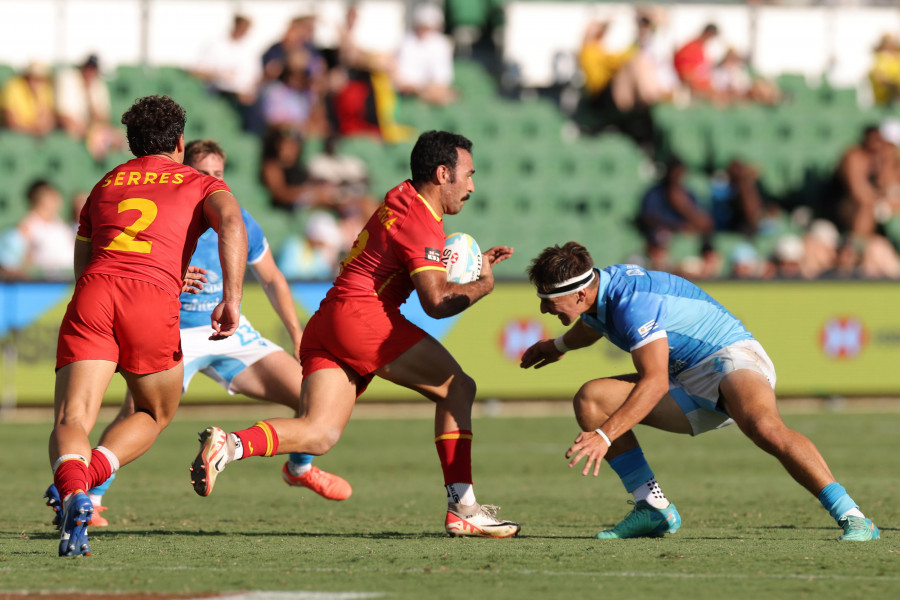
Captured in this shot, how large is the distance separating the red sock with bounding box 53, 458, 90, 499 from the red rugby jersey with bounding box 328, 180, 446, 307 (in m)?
1.71

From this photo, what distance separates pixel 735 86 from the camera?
22.2 m

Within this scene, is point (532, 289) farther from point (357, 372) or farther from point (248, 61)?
point (357, 372)

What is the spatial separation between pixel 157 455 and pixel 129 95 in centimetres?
855

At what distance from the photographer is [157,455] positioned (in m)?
12.0

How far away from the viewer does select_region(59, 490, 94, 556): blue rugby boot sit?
6.02m

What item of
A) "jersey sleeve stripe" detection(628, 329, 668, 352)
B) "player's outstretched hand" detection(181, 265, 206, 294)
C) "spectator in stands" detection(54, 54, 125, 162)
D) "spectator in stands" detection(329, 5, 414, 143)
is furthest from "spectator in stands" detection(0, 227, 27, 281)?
"jersey sleeve stripe" detection(628, 329, 668, 352)

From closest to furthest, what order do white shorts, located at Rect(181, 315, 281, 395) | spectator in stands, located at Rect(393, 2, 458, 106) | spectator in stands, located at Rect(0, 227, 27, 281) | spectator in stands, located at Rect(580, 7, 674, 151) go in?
white shorts, located at Rect(181, 315, 281, 395), spectator in stands, located at Rect(0, 227, 27, 281), spectator in stands, located at Rect(393, 2, 458, 106), spectator in stands, located at Rect(580, 7, 674, 151)

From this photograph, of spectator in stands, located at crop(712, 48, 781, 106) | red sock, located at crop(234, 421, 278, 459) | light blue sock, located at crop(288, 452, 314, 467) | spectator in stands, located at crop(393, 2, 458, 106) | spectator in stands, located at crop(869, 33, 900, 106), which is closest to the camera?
red sock, located at crop(234, 421, 278, 459)

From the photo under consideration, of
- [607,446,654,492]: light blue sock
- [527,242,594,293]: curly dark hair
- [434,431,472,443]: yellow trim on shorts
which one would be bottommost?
[607,446,654,492]: light blue sock

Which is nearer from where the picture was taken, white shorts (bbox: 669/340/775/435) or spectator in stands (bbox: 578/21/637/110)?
white shorts (bbox: 669/340/775/435)

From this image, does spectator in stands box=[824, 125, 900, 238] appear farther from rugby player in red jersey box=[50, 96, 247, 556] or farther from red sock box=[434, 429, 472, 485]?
rugby player in red jersey box=[50, 96, 247, 556]

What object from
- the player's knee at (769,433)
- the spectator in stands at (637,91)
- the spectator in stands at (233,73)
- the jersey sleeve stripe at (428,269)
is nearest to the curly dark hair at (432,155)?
the jersey sleeve stripe at (428,269)

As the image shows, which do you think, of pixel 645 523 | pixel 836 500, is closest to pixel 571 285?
pixel 645 523

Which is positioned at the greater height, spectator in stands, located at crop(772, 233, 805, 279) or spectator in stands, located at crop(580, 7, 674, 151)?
spectator in stands, located at crop(580, 7, 674, 151)
